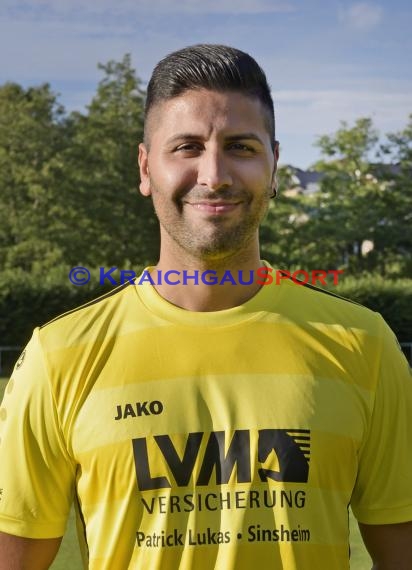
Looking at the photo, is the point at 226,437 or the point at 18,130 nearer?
the point at 226,437

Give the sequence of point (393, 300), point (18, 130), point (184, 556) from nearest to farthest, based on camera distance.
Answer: point (184, 556) → point (393, 300) → point (18, 130)

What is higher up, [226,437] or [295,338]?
[295,338]

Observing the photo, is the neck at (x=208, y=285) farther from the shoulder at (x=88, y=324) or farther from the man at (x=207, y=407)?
the shoulder at (x=88, y=324)

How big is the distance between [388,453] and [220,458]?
0.49 m

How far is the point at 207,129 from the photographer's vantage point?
235 centimetres

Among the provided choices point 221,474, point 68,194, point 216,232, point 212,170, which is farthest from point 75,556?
point 68,194

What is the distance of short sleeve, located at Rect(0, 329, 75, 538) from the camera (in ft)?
7.76

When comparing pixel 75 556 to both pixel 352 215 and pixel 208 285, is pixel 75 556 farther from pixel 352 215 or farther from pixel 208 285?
pixel 352 215

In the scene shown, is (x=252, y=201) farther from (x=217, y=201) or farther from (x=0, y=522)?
(x=0, y=522)

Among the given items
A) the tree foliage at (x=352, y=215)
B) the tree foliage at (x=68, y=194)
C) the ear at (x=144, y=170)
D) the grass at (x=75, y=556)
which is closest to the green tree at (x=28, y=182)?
the tree foliage at (x=68, y=194)

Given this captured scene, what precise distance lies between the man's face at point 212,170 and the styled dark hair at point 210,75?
3cm

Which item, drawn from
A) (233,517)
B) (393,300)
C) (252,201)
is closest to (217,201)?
(252,201)

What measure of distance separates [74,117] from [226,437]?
37.5 meters

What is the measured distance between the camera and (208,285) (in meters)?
2.48
